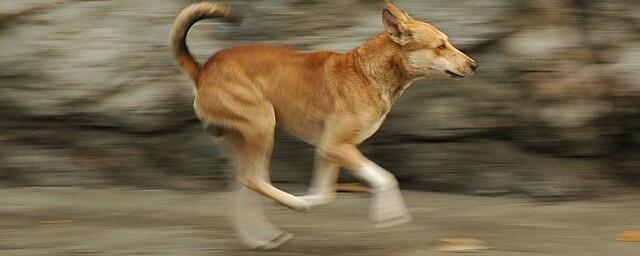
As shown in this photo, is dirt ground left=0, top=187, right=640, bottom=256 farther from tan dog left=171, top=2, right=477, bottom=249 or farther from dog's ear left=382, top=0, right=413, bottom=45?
dog's ear left=382, top=0, right=413, bottom=45

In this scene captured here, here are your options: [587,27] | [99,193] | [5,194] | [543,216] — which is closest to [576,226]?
[543,216]

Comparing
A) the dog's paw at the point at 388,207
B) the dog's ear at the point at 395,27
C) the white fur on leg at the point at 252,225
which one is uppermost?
the dog's ear at the point at 395,27

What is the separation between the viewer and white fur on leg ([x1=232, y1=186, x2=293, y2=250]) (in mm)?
6688

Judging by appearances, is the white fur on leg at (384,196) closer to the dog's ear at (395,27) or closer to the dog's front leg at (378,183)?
the dog's front leg at (378,183)

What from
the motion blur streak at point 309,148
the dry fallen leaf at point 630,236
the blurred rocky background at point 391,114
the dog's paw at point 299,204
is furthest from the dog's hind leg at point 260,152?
the dry fallen leaf at point 630,236

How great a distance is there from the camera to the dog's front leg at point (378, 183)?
621 cm

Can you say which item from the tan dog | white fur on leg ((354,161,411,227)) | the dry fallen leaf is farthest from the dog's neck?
the dry fallen leaf

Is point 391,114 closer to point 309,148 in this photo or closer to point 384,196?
point 309,148

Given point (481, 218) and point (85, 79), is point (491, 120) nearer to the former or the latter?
point (481, 218)

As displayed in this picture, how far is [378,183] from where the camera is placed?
6203 millimetres

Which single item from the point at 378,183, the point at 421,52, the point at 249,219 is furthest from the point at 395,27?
the point at 249,219

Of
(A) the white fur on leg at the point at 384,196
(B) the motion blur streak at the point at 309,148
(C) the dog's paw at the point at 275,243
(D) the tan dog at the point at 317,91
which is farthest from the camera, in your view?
(B) the motion blur streak at the point at 309,148

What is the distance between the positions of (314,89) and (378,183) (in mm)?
678

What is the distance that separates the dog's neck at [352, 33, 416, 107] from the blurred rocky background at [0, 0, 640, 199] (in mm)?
1336
